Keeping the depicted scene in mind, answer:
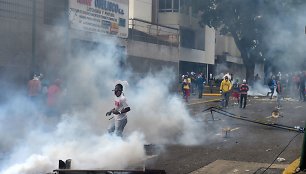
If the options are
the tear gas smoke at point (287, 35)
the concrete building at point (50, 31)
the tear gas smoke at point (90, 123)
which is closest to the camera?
the tear gas smoke at point (90, 123)

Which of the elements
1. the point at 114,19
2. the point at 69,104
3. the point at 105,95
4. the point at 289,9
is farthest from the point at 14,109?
the point at 289,9

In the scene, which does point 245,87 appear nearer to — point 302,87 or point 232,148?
point 302,87

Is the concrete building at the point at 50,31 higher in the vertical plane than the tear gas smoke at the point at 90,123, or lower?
higher

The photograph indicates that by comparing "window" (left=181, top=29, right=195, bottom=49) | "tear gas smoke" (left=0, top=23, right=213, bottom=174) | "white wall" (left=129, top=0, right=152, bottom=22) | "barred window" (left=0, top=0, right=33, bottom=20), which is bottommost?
"tear gas smoke" (left=0, top=23, right=213, bottom=174)

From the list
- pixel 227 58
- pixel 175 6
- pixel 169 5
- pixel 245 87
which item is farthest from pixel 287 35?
pixel 227 58

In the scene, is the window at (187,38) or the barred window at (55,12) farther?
the window at (187,38)

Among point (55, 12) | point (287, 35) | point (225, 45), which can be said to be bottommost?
point (287, 35)

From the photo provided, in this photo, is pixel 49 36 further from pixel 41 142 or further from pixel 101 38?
pixel 41 142

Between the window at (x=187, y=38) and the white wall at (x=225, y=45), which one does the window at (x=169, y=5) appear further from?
the white wall at (x=225, y=45)

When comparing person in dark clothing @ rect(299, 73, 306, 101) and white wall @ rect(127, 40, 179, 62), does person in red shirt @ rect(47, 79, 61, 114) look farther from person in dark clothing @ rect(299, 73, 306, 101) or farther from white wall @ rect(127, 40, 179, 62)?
person in dark clothing @ rect(299, 73, 306, 101)

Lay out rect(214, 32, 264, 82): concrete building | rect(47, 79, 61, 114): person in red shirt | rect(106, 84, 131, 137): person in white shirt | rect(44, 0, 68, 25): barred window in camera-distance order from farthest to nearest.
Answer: rect(214, 32, 264, 82): concrete building
rect(44, 0, 68, 25): barred window
rect(47, 79, 61, 114): person in red shirt
rect(106, 84, 131, 137): person in white shirt

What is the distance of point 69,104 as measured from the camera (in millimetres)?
15094

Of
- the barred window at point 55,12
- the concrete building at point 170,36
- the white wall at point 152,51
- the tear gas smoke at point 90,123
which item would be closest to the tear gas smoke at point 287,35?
the tear gas smoke at point 90,123

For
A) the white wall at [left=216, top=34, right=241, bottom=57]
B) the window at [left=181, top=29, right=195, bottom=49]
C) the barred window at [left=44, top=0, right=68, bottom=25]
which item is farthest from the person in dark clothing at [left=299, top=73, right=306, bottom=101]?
the white wall at [left=216, top=34, right=241, bottom=57]
